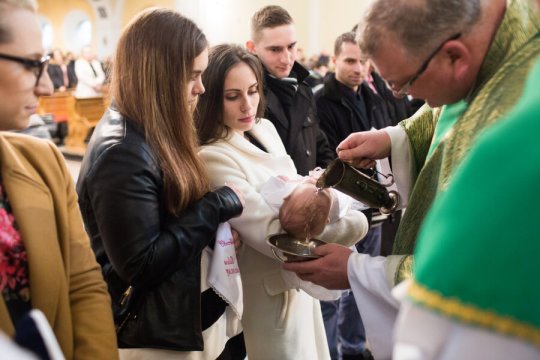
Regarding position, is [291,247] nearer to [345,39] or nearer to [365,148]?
[365,148]

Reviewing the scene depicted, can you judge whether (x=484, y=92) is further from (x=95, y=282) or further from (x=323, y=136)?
(x=323, y=136)

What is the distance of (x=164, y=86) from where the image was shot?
5.95 feet

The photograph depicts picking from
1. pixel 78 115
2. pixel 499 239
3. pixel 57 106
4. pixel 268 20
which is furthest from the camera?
pixel 57 106

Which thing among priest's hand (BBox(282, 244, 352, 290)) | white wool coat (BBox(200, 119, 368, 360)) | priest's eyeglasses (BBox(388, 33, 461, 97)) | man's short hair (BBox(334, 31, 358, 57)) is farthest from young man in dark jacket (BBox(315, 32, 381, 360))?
priest's eyeglasses (BBox(388, 33, 461, 97))

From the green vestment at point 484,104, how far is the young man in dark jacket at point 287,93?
1631mm

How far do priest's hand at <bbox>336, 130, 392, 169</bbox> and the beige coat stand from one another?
3.14 feet

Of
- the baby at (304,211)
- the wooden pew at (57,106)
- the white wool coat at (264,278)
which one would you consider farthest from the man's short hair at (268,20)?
the wooden pew at (57,106)

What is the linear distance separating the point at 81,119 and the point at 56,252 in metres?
9.84

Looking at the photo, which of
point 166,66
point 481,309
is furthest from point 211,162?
point 481,309

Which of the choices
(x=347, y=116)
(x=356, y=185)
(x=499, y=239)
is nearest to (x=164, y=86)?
(x=356, y=185)

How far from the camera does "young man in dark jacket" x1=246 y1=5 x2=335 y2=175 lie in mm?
3193

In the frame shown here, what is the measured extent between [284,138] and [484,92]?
1980mm

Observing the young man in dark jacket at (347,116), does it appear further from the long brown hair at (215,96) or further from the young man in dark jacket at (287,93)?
the long brown hair at (215,96)

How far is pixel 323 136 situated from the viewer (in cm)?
353
